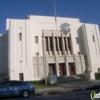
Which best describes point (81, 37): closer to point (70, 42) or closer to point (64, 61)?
point (70, 42)

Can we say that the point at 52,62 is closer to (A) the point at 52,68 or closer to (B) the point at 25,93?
(A) the point at 52,68

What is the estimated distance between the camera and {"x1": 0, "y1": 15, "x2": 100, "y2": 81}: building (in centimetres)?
2914

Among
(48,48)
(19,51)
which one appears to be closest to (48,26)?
(48,48)

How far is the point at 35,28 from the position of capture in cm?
3338

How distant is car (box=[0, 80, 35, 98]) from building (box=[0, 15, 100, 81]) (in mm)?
14918

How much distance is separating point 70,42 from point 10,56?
14.3 m

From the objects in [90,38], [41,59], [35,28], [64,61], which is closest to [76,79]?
[64,61]

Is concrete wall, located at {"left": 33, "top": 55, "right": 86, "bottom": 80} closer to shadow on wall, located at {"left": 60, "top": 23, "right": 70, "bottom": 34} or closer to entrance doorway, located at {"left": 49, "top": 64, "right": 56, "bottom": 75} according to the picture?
entrance doorway, located at {"left": 49, "top": 64, "right": 56, "bottom": 75}

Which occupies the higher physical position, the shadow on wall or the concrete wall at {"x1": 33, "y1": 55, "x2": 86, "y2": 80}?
the shadow on wall

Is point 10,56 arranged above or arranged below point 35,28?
below

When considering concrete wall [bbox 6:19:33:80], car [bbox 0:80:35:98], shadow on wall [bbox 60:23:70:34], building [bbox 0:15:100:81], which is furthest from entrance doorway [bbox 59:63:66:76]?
car [bbox 0:80:35:98]

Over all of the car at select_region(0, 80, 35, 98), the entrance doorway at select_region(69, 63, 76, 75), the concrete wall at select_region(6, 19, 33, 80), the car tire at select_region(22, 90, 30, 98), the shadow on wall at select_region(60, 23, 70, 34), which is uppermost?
the shadow on wall at select_region(60, 23, 70, 34)

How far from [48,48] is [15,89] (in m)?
20.3

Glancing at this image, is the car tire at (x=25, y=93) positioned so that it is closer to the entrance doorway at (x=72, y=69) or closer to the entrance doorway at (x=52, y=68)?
the entrance doorway at (x=52, y=68)
